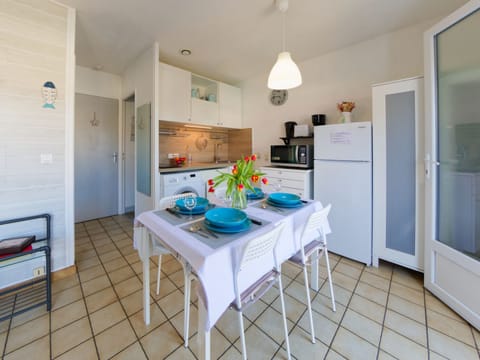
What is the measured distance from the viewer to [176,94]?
9.72ft

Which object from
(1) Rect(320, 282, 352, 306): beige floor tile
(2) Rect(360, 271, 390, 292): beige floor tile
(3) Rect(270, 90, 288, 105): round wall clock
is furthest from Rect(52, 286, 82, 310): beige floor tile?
(3) Rect(270, 90, 288, 105): round wall clock

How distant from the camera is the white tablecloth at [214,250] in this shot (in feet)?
2.85

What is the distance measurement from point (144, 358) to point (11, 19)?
2.65 meters

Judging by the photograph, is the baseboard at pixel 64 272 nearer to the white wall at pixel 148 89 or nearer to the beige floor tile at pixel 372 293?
the white wall at pixel 148 89

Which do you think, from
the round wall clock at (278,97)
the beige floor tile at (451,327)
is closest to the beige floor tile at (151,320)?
the beige floor tile at (451,327)

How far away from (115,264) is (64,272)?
41 centimetres

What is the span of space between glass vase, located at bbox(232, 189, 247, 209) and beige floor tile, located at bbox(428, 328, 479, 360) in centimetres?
142

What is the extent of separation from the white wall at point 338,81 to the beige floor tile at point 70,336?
9.90 ft

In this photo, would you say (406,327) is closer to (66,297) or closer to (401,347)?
(401,347)

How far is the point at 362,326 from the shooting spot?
1410mm

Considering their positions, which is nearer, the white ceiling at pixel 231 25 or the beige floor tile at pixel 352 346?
the beige floor tile at pixel 352 346

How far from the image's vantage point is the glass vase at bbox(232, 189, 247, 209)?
4.51ft

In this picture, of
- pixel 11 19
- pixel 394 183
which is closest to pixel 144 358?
pixel 394 183

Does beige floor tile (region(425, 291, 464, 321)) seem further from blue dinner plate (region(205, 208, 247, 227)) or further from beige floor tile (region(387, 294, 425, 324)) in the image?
blue dinner plate (region(205, 208, 247, 227))
